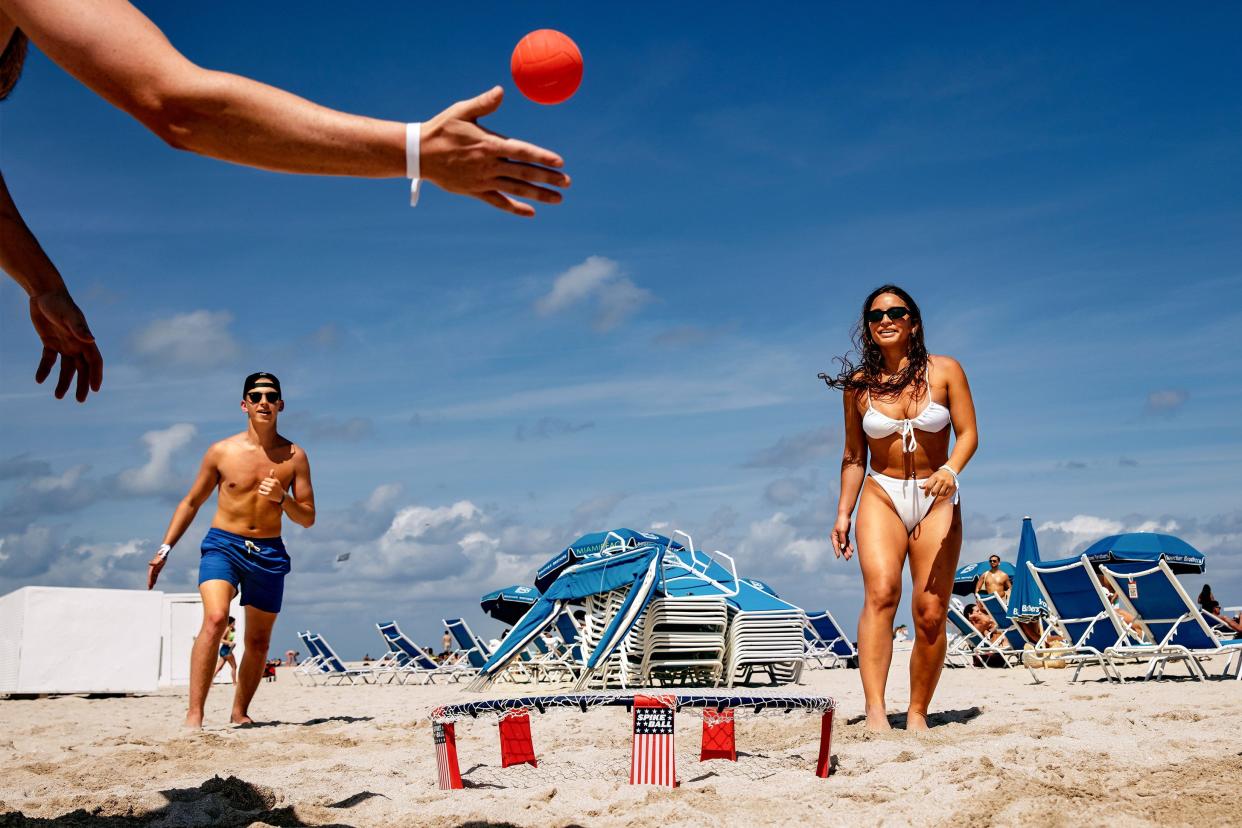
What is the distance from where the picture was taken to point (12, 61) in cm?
249

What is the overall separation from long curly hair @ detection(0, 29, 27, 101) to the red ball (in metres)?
1.15

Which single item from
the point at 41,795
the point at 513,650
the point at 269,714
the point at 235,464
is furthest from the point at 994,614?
the point at 41,795

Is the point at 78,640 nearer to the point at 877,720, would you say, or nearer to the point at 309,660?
the point at 309,660

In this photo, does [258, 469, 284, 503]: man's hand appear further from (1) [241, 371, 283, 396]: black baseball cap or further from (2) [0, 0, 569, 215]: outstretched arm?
(2) [0, 0, 569, 215]: outstretched arm

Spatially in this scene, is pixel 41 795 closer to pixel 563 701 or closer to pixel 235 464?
pixel 563 701

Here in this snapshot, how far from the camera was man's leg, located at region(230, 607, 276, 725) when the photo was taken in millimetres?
7152

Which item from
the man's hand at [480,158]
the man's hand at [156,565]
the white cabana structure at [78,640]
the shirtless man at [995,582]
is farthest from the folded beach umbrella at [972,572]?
the man's hand at [480,158]

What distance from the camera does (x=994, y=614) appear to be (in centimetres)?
1523

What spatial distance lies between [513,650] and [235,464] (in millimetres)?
3957

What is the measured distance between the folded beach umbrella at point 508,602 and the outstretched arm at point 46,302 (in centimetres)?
1530

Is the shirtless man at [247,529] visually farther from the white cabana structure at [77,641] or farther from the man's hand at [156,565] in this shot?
the white cabana structure at [77,641]

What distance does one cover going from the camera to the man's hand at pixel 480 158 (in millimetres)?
1900

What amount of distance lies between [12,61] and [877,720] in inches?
167

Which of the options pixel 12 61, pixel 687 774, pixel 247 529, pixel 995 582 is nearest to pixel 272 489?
pixel 247 529
